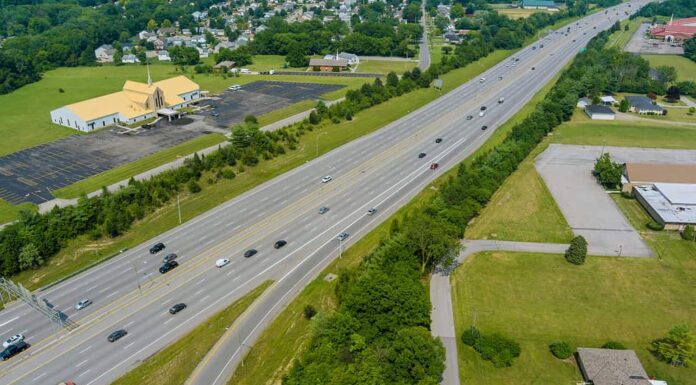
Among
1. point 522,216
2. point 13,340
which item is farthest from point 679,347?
point 13,340

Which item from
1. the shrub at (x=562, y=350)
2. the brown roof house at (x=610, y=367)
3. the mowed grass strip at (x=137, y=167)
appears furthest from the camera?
the mowed grass strip at (x=137, y=167)

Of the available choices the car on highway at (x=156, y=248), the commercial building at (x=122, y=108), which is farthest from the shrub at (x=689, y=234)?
the commercial building at (x=122, y=108)

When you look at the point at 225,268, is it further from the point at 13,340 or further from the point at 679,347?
the point at 679,347

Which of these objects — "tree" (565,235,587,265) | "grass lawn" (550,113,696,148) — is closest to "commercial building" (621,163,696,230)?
"tree" (565,235,587,265)

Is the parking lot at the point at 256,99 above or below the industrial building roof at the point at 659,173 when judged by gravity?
→ above

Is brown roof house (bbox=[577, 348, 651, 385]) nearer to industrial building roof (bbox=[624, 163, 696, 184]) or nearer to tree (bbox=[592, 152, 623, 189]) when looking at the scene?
tree (bbox=[592, 152, 623, 189])

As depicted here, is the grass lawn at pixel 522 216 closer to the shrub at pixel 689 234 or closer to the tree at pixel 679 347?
the shrub at pixel 689 234
